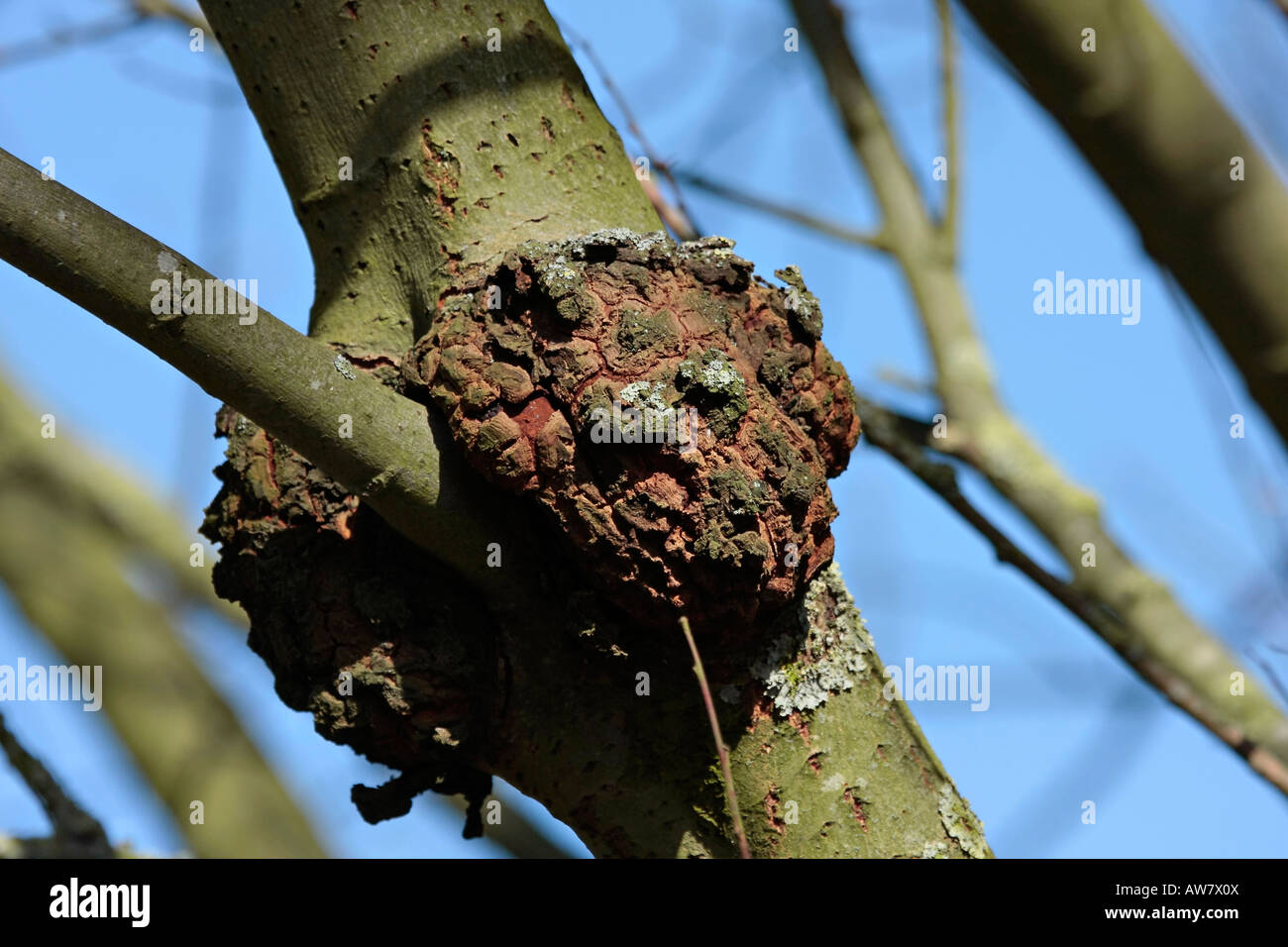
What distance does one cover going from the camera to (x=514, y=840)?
3037mm

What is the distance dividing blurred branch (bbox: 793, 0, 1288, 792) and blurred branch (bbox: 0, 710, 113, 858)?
1.19 m

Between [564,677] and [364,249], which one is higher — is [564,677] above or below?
below

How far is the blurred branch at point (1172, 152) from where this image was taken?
1.22 metres

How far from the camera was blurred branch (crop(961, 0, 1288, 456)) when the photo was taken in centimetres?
122

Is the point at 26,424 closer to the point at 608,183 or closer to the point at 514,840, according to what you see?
the point at 514,840

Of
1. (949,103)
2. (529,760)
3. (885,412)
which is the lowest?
(529,760)

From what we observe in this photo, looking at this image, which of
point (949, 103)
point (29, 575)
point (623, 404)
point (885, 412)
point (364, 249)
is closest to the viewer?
point (623, 404)

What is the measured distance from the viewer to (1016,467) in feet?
7.09

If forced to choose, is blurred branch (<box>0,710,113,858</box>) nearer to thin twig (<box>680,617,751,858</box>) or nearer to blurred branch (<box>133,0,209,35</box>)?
thin twig (<box>680,617,751,858</box>)

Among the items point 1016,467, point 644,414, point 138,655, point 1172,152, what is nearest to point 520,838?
point 138,655

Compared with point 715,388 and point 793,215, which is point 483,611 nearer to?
point 715,388

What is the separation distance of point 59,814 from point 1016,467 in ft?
5.52

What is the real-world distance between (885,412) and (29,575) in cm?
318
